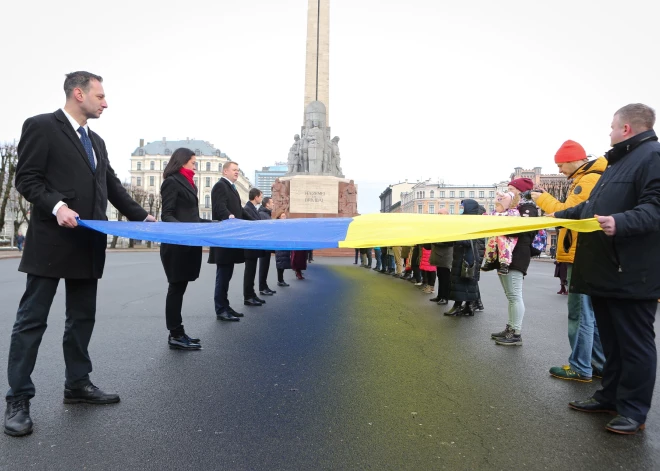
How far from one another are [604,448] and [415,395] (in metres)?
1.36

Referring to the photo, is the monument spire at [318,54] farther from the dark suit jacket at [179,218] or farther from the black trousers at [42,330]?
the black trousers at [42,330]

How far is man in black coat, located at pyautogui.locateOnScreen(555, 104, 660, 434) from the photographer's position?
10.4 feet

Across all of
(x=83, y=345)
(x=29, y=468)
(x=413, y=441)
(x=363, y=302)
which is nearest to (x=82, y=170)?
(x=83, y=345)

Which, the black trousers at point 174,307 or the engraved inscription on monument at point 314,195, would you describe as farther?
the engraved inscription on monument at point 314,195

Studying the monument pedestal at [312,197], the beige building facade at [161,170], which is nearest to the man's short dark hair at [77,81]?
the monument pedestal at [312,197]

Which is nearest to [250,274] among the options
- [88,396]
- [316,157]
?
[88,396]

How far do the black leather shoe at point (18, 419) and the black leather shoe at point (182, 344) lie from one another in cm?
211

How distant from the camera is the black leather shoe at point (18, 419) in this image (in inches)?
117

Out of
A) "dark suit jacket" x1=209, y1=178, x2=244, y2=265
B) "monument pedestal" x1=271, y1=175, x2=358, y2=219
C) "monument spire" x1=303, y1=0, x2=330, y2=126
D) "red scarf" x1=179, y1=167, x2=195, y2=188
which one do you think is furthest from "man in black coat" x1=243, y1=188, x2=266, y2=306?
"monument spire" x1=303, y1=0, x2=330, y2=126

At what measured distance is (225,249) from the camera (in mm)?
6934

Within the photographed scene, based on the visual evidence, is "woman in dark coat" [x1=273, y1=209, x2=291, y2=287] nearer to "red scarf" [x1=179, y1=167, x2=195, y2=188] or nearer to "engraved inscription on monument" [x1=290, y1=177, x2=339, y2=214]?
"red scarf" [x1=179, y1=167, x2=195, y2=188]

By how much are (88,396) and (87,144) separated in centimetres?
195

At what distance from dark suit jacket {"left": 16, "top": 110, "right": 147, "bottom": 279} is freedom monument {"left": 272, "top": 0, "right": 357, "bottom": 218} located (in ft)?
82.7

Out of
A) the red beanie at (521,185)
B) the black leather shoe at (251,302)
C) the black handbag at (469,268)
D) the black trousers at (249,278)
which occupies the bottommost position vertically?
the black leather shoe at (251,302)
